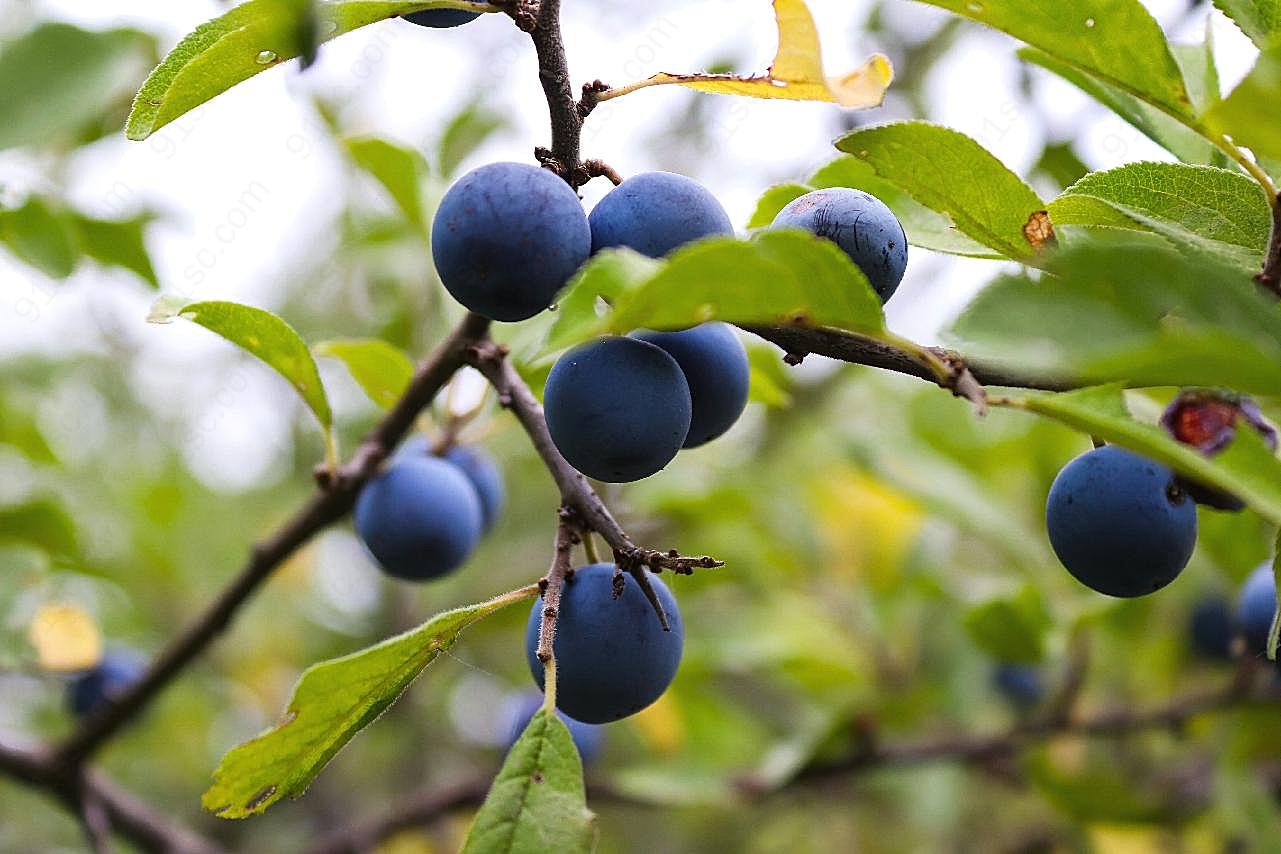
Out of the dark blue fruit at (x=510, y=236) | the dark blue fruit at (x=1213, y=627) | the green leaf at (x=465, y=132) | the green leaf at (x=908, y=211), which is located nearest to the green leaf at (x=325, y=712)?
the dark blue fruit at (x=510, y=236)

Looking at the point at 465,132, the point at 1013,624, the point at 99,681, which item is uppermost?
the point at 465,132

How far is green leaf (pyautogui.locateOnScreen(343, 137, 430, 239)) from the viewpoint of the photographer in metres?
1.62

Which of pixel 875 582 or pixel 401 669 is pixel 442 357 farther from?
pixel 875 582

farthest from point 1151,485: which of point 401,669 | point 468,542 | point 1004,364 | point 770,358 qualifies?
point 468,542

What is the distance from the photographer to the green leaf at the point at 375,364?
1335 mm

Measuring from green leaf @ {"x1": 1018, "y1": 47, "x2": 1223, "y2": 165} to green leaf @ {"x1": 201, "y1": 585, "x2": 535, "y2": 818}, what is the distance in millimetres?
709

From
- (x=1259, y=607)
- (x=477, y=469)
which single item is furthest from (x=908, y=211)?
(x=477, y=469)

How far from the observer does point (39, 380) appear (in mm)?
2285

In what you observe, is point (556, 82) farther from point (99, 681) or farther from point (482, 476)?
point (99, 681)

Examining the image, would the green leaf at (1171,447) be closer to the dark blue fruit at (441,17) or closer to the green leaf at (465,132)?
the dark blue fruit at (441,17)

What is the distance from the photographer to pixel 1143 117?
1.13m

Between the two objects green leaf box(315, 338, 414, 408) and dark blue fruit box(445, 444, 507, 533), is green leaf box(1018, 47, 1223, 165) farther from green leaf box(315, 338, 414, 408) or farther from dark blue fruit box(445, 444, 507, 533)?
dark blue fruit box(445, 444, 507, 533)

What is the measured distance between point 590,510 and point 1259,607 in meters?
0.95

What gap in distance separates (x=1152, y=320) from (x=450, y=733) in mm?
2773
